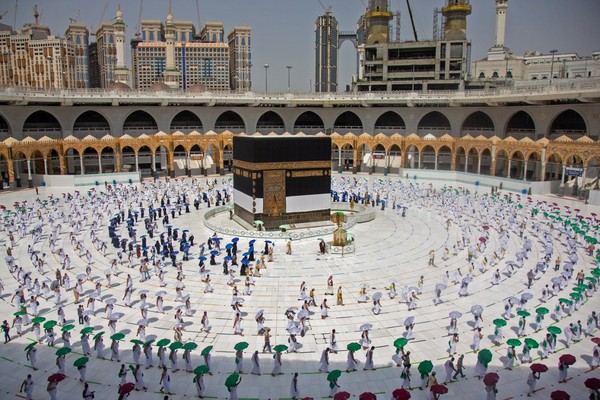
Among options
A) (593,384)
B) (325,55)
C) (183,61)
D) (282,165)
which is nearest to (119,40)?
(183,61)

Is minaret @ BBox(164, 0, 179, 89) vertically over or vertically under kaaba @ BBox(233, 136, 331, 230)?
over

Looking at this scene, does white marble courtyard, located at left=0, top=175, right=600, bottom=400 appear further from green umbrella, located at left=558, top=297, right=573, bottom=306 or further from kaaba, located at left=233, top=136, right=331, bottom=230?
kaaba, located at left=233, top=136, right=331, bottom=230

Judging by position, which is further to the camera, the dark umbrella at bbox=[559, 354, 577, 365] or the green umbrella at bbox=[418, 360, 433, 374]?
the dark umbrella at bbox=[559, 354, 577, 365]

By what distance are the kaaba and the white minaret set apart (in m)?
64.3

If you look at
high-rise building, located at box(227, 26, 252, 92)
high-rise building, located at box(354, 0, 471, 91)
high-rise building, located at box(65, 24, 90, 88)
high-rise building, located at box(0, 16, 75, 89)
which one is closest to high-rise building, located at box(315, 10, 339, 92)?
high-rise building, located at box(227, 26, 252, 92)

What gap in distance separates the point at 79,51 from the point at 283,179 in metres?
134

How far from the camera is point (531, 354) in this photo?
12.4 metres

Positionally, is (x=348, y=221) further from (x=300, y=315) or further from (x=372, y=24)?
(x=372, y=24)

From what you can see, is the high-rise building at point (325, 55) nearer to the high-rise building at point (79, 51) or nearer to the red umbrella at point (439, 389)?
the high-rise building at point (79, 51)

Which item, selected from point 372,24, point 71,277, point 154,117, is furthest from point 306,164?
point 372,24

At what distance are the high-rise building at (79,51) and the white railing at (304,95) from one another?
102 m

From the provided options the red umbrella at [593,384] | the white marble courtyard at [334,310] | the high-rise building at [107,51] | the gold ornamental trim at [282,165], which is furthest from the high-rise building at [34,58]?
the red umbrella at [593,384]

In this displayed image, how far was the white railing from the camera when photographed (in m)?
37.6

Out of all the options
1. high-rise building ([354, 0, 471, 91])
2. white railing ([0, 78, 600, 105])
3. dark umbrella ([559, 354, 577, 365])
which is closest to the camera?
dark umbrella ([559, 354, 577, 365])
